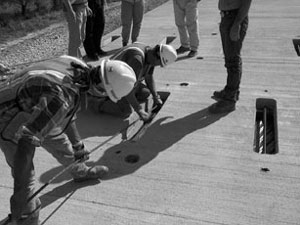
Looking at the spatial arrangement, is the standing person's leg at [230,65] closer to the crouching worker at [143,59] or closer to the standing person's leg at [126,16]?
the crouching worker at [143,59]

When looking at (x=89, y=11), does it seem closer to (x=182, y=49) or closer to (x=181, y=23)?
(x=181, y=23)

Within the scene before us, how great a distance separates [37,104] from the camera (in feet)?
7.36

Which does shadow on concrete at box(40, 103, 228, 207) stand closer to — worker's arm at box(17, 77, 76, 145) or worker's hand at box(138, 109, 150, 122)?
worker's hand at box(138, 109, 150, 122)

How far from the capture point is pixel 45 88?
2.26 metres

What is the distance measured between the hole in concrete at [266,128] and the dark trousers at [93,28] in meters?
2.95

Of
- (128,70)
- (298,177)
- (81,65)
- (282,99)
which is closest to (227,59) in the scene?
(282,99)

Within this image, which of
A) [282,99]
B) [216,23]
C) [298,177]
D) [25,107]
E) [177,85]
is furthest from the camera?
[216,23]

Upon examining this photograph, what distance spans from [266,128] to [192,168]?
145 cm

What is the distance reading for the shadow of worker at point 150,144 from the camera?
3.67 m

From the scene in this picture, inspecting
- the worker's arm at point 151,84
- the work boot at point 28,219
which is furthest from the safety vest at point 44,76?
the worker's arm at point 151,84

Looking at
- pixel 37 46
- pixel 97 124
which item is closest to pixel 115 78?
pixel 97 124

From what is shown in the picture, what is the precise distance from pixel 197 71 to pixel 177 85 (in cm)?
59

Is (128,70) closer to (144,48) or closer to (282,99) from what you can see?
(144,48)

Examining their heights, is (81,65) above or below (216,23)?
above
